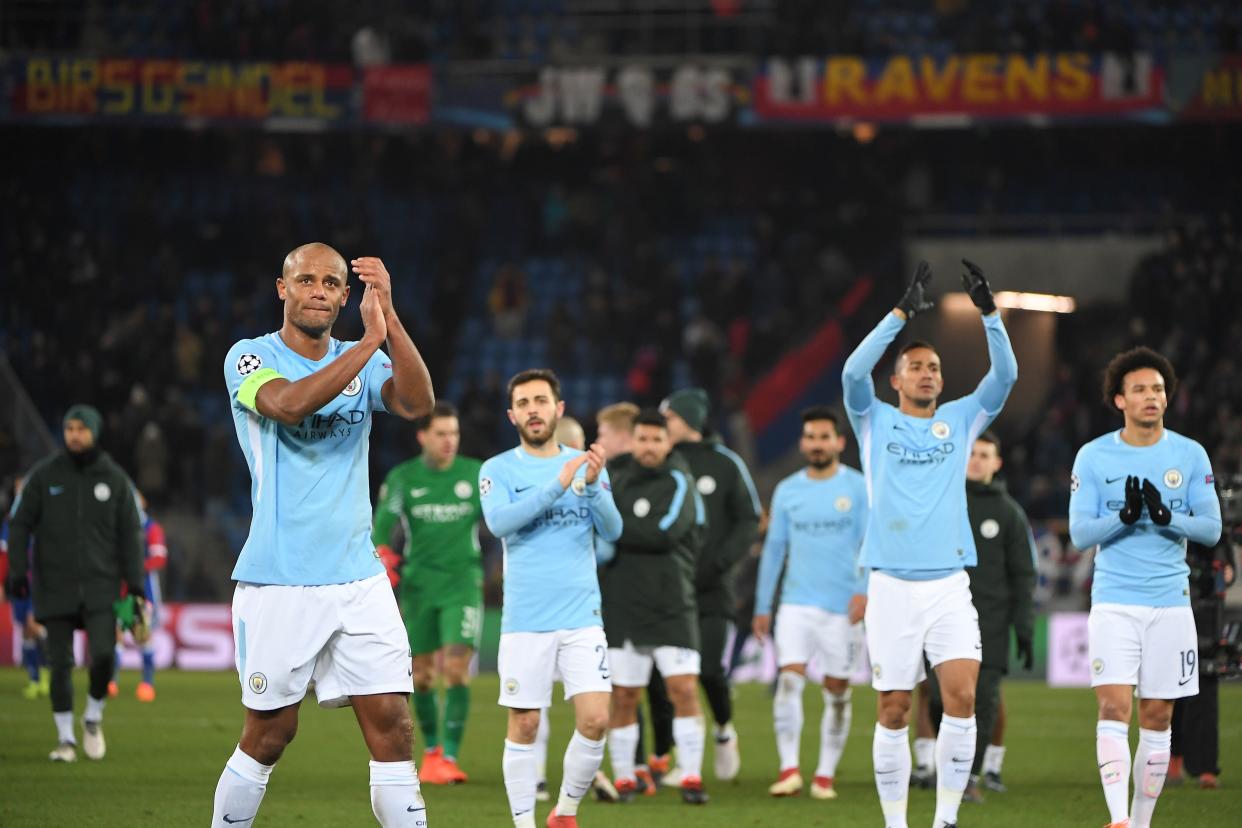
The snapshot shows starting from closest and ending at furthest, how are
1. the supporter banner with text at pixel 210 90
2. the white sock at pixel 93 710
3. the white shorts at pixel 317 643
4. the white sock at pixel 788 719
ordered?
the white shorts at pixel 317 643, the white sock at pixel 788 719, the white sock at pixel 93 710, the supporter banner with text at pixel 210 90

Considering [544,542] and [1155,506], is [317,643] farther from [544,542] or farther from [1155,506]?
[1155,506]

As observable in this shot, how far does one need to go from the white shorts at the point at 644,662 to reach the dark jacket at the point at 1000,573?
6.13ft

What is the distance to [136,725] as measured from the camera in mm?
14922

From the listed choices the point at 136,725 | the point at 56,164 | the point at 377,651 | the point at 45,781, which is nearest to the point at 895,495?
the point at 377,651

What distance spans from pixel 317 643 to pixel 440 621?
5886 mm

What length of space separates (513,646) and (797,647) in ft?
10.4

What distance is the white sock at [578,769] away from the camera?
8.82 meters

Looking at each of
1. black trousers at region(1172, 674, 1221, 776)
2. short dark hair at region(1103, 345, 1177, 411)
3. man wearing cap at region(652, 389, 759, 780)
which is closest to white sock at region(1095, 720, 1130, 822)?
short dark hair at region(1103, 345, 1177, 411)

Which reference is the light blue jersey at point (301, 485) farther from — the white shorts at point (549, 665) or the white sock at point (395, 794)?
the white shorts at point (549, 665)

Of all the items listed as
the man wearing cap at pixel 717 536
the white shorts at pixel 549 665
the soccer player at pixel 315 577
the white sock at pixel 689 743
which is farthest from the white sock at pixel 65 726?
the soccer player at pixel 315 577

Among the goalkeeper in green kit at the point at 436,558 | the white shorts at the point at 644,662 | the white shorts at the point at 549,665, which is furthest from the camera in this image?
the goalkeeper in green kit at the point at 436,558

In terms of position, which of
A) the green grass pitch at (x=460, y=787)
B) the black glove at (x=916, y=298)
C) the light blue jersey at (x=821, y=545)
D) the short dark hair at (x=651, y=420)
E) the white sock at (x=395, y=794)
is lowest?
the green grass pitch at (x=460, y=787)

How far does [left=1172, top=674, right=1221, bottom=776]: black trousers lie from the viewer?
11.6 m

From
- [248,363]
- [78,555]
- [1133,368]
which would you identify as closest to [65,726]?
[78,555]
